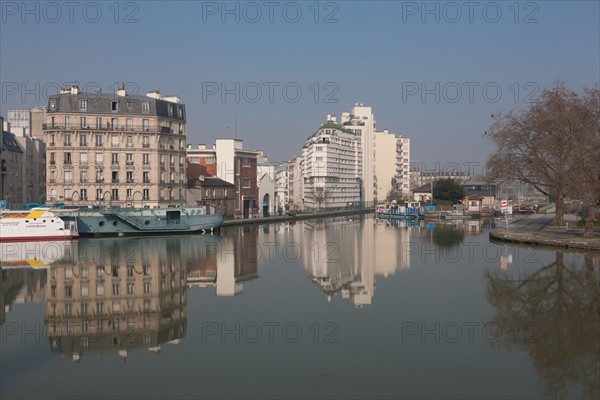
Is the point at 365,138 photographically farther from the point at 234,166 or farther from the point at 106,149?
the point at 106,149

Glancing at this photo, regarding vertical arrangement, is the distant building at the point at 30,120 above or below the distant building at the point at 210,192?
above

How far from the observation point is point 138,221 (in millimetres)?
52844

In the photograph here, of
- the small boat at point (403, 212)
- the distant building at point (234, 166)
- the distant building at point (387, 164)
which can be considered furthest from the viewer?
the distant building at point (387, 164)

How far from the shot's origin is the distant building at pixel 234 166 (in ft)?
262

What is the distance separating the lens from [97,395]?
1182 centimetres

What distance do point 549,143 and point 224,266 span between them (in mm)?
30019

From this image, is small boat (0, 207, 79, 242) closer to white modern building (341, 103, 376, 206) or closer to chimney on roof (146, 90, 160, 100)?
chimney on roof (146, 90, 160, 100)

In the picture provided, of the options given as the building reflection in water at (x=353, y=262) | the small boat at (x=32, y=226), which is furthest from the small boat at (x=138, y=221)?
the building reflection in water at (x=353, y=262)

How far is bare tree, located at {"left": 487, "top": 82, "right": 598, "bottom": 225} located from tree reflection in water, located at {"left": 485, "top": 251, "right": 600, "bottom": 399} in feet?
59.0

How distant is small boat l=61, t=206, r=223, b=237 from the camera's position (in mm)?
51656

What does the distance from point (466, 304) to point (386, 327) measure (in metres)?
4.50

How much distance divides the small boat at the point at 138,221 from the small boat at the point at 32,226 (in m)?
2.70

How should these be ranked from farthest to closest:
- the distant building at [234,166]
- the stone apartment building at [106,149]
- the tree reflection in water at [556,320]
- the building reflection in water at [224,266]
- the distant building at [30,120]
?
the distant building at [30,120], the distant building at [234,166], the stone apartment building at [106,149], the building reflection in water at [224,266], the tree reflection in water at [556,320]

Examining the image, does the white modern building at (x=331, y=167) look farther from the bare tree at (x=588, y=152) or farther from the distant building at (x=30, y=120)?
the bare tree at (x=588, y=152)
